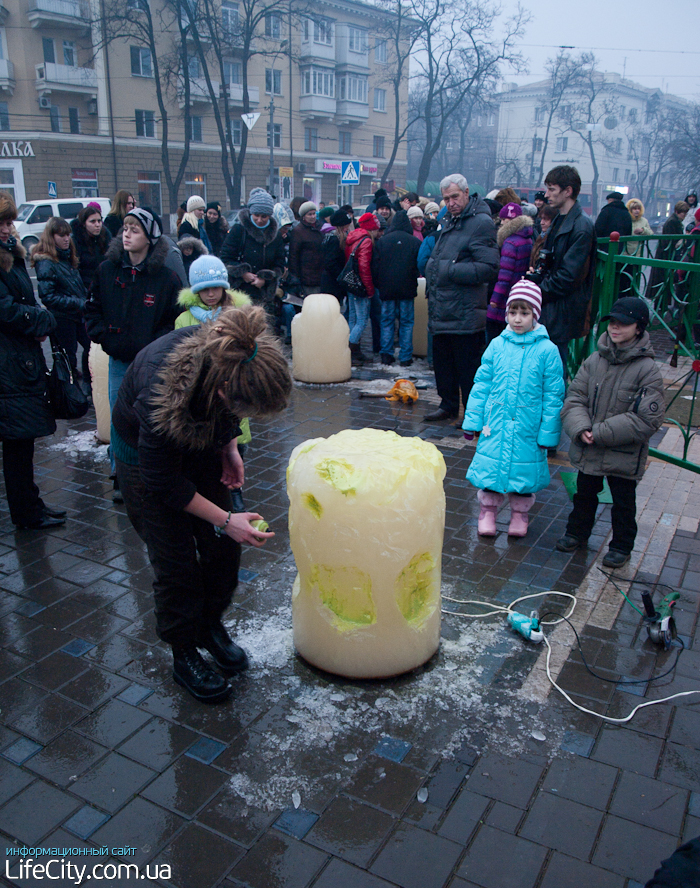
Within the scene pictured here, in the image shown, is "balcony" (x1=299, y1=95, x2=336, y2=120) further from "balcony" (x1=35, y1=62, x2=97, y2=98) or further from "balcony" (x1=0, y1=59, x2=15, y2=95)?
"balcony" (x1=0, y1=59, x2=15, y2=95)

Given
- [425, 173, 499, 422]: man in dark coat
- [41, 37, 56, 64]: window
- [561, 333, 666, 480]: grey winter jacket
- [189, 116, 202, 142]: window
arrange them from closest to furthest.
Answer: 1. [561, 333, 666, 480]: grey winter jacket
2. [425, 173, 499, 422]: man in dark coat
3. [41, 37, 56, 64]: window
4. [189, 116, 202, 142]: window

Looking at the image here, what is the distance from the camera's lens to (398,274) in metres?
8.84

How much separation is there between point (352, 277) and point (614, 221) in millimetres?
3239

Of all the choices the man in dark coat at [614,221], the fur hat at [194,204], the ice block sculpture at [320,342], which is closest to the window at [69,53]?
the fur hat at [194,204]

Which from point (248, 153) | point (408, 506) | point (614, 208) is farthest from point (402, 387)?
point (248, 153)

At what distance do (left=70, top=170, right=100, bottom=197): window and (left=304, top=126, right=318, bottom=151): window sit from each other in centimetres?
1676

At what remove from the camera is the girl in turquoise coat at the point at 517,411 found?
180 inches

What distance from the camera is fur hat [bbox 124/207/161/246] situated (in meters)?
4.59

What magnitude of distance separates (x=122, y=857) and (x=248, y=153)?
46369 mm

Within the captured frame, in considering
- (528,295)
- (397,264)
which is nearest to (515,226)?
(397,264)

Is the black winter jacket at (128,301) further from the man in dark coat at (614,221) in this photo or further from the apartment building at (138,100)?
the apartment building at (138,100)

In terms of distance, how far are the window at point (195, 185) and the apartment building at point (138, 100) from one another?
0.08 metres

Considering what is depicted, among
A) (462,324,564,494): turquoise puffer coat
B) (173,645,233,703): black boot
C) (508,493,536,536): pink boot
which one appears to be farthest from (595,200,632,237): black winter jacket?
(173,645,233,703): black boot

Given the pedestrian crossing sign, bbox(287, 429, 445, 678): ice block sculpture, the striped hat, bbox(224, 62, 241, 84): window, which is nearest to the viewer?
bbox(287, 429, 445, 678): ice block sculpture
